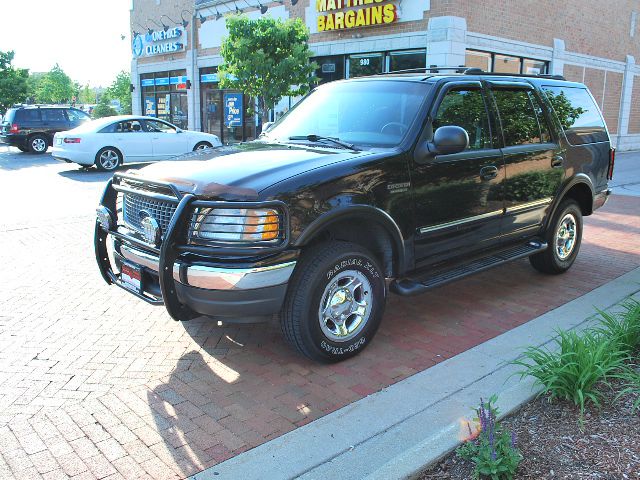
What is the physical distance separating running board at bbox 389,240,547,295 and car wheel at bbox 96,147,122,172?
42.9 ft

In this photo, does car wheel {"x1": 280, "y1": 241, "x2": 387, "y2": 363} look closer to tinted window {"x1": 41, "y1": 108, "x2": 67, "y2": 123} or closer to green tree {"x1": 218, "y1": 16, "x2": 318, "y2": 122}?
green tree {"x1": 218, "y1": 16, "x2": 318, "y2": 122}

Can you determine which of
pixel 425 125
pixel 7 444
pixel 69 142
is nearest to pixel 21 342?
pixel 7 444

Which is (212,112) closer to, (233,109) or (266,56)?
(233,109)

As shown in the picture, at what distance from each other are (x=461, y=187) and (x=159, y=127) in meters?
13.9

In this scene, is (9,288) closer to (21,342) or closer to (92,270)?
(92,270)

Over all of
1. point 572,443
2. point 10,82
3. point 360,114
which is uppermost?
point 10,82

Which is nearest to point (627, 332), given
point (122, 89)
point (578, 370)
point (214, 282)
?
point (578, 370)

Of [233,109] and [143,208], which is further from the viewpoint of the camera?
[233,109]

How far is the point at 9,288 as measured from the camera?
5.81m

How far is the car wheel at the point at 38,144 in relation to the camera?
22.3 meters

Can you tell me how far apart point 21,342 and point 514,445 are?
3682 millimetres

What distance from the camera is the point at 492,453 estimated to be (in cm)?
259

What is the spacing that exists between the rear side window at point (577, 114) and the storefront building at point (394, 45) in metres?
10.0

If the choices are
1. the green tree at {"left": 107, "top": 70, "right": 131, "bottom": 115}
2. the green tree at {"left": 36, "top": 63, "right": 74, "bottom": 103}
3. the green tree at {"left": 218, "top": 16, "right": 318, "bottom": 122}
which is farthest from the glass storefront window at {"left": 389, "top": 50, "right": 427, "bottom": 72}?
the green tree at {"left": 36, "top": 63, "right": 74, "bottom": 103}
